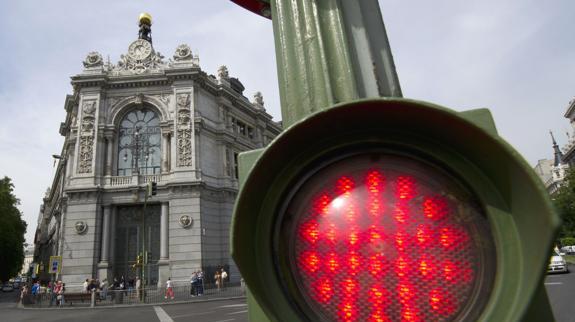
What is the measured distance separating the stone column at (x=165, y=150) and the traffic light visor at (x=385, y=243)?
82.2 ft

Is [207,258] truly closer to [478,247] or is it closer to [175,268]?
[175,268]

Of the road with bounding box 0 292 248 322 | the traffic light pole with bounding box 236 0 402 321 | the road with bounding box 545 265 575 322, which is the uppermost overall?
the traffic light pole with bounding box 236 0 402 321

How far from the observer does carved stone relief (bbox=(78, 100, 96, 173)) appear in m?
24.0

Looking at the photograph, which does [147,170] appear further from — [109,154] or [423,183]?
[423,183]

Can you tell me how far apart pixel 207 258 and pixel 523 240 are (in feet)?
79.5

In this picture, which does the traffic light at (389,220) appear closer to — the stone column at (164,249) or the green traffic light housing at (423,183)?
the green traffic light housing at (423,183)

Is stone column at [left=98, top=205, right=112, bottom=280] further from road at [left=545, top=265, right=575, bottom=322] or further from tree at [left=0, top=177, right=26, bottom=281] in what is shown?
road at [left=545, top=265, right=575, bottom=322]

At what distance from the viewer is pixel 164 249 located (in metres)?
23.0

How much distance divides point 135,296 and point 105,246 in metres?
4.67

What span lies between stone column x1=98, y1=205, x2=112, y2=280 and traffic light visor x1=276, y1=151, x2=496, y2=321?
24937mm

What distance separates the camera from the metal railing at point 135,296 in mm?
18344

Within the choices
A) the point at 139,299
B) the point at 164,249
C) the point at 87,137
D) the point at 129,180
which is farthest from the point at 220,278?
the point at 87,137

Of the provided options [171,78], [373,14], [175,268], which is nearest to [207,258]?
[175,268]

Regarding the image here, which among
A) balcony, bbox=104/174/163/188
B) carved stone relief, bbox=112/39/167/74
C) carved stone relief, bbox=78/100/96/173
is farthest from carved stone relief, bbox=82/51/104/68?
balcony, bbox=104/174/163/188
